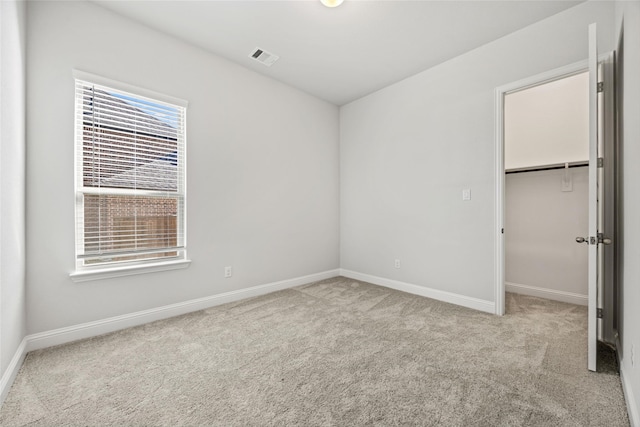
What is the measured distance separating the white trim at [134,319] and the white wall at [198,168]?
0.18 feet

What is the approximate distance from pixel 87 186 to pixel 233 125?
1506mm

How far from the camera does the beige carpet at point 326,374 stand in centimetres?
140

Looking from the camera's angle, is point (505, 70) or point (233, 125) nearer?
point (505, 70)

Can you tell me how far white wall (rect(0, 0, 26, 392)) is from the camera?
5.07 ft

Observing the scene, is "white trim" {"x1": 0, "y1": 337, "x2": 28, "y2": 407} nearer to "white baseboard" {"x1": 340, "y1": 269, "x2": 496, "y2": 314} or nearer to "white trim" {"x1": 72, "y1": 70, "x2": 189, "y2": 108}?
"white trim" {"x1": 72, "y1": 70, "x2": 189, "y2": 108}

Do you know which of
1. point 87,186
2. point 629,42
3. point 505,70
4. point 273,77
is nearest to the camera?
point 629,42

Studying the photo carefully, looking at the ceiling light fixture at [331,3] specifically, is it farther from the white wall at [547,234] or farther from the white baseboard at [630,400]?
the white baseboard at [630,400]

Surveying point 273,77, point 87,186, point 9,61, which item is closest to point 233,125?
point 273,77

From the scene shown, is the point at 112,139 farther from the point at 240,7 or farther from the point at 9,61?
the point at 240,7

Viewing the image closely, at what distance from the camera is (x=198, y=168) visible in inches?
113

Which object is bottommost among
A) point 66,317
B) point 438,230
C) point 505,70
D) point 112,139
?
point 66,317

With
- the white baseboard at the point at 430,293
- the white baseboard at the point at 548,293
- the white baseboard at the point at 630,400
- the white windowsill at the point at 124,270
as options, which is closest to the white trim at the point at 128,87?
the white windowsill at the point at 124,270

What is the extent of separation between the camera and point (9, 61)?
164 centimetres

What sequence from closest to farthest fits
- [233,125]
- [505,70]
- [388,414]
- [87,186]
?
1. [388,414]
2. [87,186]
3. [505,70]
4. [233,125]
